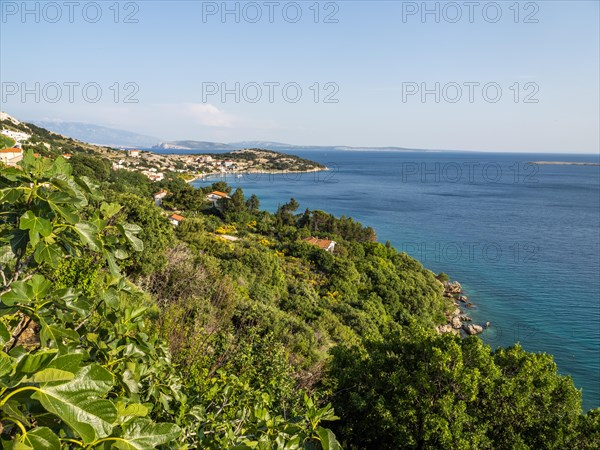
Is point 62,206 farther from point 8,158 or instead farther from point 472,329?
point 472,329

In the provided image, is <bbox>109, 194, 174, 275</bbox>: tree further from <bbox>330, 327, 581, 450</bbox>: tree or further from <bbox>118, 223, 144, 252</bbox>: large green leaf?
<bbox>118, 223, 144, 252</bbox>: large green leaf

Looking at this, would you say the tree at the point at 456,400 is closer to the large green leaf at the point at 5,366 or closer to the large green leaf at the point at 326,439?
the large green leaf at the point at 326,439

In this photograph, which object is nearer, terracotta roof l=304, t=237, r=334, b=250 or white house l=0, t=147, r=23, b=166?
white house l=0, t=147, r=23, b=166

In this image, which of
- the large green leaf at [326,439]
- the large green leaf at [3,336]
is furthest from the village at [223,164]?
the large green leaf at [326,439]

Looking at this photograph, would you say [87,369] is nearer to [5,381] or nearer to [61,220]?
[5,381]

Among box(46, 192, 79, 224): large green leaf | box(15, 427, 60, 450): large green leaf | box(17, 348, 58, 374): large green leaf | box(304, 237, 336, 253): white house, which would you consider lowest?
box(304, 237, 336, 253): white house

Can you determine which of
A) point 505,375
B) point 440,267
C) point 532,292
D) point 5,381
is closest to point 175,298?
point 505,375

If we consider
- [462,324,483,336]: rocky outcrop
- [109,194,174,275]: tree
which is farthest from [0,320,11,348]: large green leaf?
[462,324,483,336]: rocky outcrop

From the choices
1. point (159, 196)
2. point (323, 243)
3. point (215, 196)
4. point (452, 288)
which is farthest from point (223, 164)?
point (452, 288)
